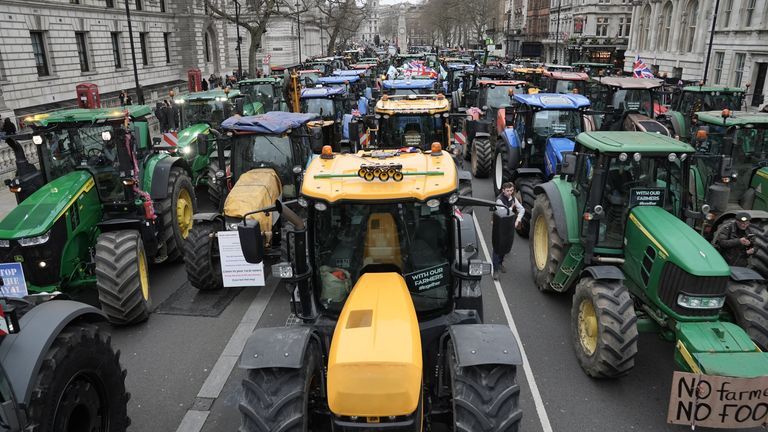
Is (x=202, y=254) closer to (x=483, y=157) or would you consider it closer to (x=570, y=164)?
(x=570, y=164)

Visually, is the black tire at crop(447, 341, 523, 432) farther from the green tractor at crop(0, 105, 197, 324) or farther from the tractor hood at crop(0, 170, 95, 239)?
the tractor hood at crop(0, 170, 95, 239)

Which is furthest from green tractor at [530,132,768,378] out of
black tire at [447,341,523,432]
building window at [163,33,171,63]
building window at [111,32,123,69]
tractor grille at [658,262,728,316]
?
building window at [163,33,171,63]

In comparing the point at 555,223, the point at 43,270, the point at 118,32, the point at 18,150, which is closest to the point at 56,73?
the point at 118,32

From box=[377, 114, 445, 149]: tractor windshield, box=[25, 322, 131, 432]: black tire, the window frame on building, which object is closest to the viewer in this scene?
box=[25, 322, 131, 432]: black tire

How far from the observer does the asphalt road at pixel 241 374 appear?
5.57 m

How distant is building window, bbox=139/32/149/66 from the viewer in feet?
117

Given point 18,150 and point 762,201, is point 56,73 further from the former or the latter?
point 762,201

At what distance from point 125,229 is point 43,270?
4.09ft

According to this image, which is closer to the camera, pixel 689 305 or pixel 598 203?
pixel 689 305

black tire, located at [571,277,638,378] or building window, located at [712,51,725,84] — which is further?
building window, located at [712,51,725,84]

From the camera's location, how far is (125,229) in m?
7.69

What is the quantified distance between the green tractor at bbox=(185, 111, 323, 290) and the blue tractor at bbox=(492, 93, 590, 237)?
428 cm

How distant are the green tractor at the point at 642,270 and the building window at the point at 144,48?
3515 cm

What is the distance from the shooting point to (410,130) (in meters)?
11.7
